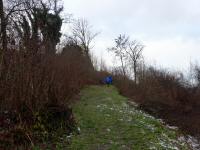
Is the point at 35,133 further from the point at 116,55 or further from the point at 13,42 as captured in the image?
the point at 116,55

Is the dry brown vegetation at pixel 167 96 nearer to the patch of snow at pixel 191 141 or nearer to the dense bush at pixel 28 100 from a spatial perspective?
the patch of snow at pixel 191 141

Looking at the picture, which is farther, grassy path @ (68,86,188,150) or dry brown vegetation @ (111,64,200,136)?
dry brown vegetation @ (111,64,200,136)

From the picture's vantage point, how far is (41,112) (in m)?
9.35

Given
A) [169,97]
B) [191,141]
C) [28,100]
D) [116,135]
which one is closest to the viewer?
[28,100]

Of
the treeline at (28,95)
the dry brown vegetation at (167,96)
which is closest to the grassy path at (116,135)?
the treeline at (28,95)

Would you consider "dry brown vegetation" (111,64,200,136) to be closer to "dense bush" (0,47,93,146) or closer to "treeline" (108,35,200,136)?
"treeline" (108,35,200,136)

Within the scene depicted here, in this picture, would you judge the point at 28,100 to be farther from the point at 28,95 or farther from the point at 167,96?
the point at 167,96

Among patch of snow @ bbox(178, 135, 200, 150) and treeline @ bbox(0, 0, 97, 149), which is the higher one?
treeline @ bbox(0, 0, 97, 149)

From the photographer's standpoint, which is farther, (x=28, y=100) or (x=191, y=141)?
(x=191, y=141)

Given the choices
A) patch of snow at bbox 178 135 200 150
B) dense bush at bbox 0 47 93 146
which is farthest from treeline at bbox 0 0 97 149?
patch of snow at bbox 178 135 200 150

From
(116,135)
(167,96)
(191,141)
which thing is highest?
(167,96)

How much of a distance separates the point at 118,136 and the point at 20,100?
330 centimetres

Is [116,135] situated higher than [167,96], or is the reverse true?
[167,96]

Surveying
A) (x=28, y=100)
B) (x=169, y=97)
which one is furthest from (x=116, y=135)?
(x=169, y=97)
